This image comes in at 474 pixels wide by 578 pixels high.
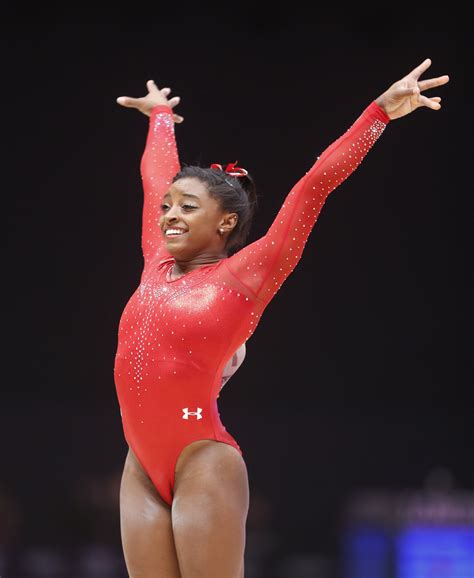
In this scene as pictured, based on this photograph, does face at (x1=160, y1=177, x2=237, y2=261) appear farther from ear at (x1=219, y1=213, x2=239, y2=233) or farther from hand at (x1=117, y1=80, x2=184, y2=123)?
hand at (x1=117, y1=80, x2=184, y2=123)

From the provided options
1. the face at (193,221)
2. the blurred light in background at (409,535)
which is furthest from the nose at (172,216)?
the blurred light in background at (409,535)

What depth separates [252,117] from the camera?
16.3 ft

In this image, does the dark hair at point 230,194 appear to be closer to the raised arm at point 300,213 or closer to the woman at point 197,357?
the woman at point 197,357

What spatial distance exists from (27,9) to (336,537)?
10.3 feet

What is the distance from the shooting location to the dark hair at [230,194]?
6.54ft

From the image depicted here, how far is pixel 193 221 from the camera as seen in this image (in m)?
1.95

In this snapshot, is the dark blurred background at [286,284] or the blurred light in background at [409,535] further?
the dark blurred background at [286,284]

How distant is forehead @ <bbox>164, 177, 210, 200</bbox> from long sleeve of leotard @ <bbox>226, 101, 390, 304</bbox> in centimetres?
17

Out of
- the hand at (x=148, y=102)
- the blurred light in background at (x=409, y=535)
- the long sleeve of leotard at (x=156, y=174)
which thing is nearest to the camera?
the long sleeve of leotard at (x=156, y=174)

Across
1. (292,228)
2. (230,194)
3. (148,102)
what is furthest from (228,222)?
(148,102)

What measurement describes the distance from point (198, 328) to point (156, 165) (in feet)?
1.94

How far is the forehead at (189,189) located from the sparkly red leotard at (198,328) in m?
0.16

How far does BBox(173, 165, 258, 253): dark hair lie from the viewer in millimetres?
1994

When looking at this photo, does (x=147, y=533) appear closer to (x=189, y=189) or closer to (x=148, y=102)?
(x=189, y=189)
